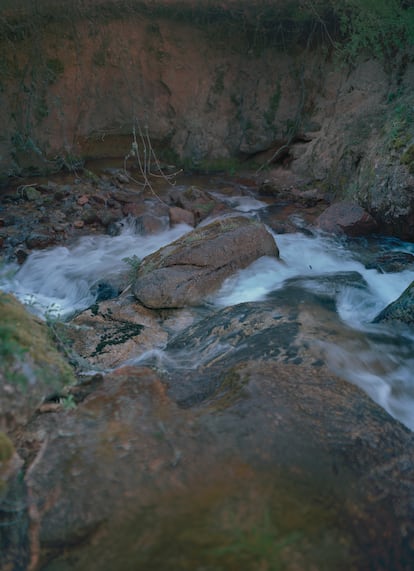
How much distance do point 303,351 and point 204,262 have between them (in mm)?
1928

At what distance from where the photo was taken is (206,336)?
3.55 m

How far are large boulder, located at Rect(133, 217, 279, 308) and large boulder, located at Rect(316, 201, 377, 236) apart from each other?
1.36m

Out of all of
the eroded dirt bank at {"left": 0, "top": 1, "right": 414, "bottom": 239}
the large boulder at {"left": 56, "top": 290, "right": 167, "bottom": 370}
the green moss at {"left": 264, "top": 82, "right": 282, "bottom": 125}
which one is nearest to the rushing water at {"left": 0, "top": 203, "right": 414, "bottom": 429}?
the large boulder at {"left": 56, "top": 290, "right": 167, "bottom": 370}

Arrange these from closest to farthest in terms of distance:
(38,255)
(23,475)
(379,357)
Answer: (23,475), (379,357), (38,255)

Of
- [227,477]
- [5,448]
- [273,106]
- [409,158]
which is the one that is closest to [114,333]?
[5,448]

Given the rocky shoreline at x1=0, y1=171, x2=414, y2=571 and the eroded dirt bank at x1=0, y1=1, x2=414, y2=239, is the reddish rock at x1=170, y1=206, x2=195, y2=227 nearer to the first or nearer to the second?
the eroded dirt bank at x1=0, y1=1, x2=414, y2=239

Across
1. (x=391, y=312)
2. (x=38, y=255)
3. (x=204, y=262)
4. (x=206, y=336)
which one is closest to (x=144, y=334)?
(x=206, y=336)

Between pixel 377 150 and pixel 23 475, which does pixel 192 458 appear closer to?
pixel 23 475

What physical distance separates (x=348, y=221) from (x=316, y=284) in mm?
1627

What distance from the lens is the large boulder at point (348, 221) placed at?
616cm

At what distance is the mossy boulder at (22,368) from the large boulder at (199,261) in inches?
78.4

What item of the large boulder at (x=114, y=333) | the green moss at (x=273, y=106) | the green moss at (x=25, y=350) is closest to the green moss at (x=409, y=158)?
the green moss at (x=273, y=106)

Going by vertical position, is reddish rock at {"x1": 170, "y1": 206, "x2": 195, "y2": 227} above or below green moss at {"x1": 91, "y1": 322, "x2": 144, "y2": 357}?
below

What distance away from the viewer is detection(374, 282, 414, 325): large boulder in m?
3.85
